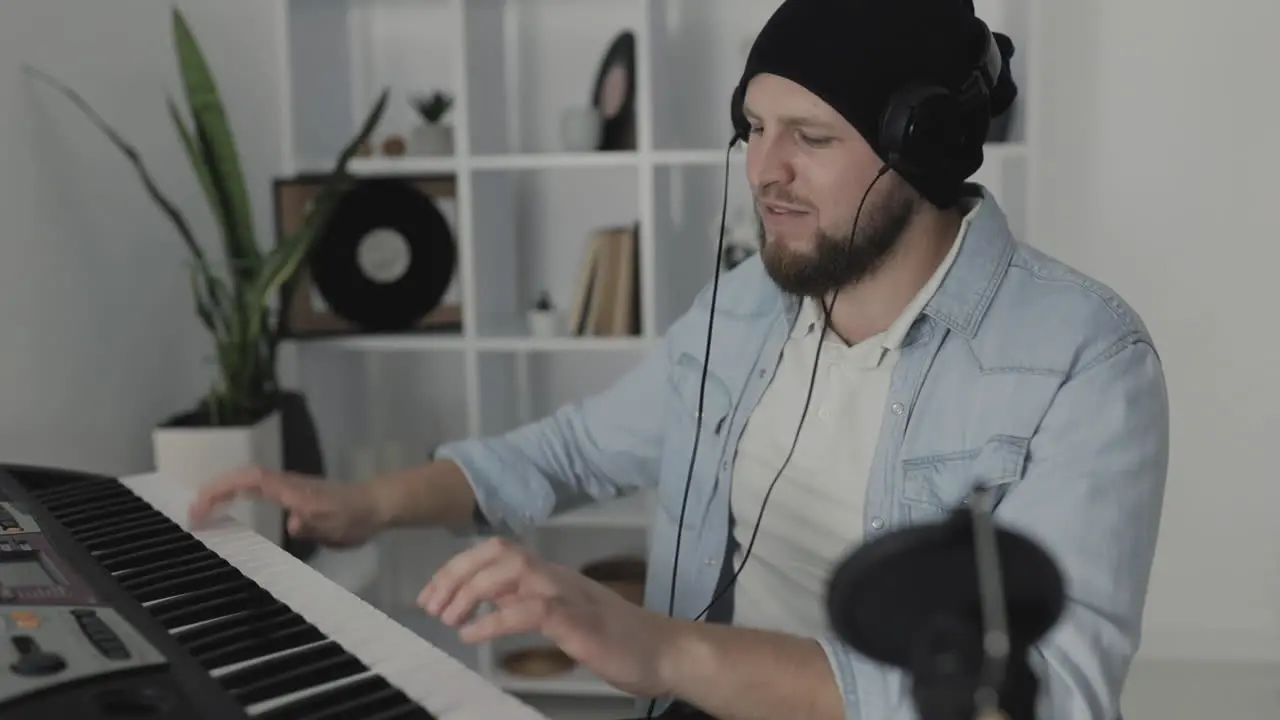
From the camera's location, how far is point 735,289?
155 centimetres

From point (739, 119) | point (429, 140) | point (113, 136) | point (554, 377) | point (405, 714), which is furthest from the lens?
point (554, 377)

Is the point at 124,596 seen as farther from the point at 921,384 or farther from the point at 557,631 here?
the point at 921,384

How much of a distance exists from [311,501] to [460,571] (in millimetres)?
462

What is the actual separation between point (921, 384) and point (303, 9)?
1702 millimetres

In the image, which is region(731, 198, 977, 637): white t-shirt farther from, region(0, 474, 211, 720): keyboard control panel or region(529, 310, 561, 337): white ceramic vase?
region(529, 310, 561, 337): white ceramic vase

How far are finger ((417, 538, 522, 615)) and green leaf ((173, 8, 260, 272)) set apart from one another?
4.57 ft

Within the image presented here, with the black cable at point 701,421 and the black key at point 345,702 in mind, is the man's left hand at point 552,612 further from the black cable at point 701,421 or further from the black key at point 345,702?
the black cable at point 701,421

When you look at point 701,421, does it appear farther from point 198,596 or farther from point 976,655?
point 976,655

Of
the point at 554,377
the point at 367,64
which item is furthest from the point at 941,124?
the point at 367,64

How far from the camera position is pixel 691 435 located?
1.49 metres

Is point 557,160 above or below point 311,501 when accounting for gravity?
above

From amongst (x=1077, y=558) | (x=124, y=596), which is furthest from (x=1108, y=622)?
(x=124, y=596)

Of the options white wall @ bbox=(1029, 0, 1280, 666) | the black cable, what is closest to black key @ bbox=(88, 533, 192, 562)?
the black cable

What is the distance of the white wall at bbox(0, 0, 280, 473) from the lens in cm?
189
